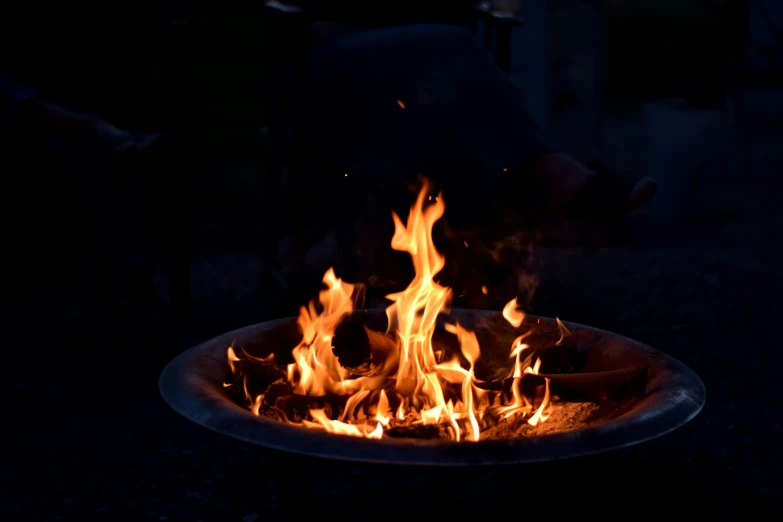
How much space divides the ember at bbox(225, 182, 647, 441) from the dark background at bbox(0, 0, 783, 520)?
7.4 inches

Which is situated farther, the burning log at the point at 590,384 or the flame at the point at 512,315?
the flame at the point at 512,315

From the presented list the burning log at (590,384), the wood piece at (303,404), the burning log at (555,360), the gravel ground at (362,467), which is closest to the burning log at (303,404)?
the wood piece at (303,404)

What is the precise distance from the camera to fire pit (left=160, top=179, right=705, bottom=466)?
157cm

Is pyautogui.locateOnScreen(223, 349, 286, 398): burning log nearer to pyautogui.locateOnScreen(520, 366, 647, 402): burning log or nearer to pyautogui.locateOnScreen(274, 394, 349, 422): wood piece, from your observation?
pyautogui.locateOnScreen(274, 394, 349, 422): wood piece

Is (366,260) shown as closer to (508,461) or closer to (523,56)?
(508,461)

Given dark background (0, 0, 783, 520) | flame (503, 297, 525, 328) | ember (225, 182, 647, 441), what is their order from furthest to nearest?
dark background (0, 0, 783, 520) < flame (503, 297, 525, 328) < ember (225, 182, 647, 441)

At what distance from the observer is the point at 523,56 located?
704 cm

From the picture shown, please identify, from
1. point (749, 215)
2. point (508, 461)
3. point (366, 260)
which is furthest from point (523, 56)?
point (508, 461)

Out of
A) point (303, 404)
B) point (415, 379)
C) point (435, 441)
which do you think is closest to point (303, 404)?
point (303, 404)

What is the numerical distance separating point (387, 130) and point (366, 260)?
1.69 feet

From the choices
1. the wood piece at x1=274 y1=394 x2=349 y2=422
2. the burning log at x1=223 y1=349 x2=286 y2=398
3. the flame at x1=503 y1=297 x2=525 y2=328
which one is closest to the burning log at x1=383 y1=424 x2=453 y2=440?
the wood piece at x1=274 y1=394 x2=349 y2=422

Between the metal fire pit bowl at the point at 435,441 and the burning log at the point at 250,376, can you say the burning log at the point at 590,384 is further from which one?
the burning log at the point at 250,376

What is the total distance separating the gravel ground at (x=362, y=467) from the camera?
7.45 ft

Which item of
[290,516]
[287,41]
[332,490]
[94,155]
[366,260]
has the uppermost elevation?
[287,41]
